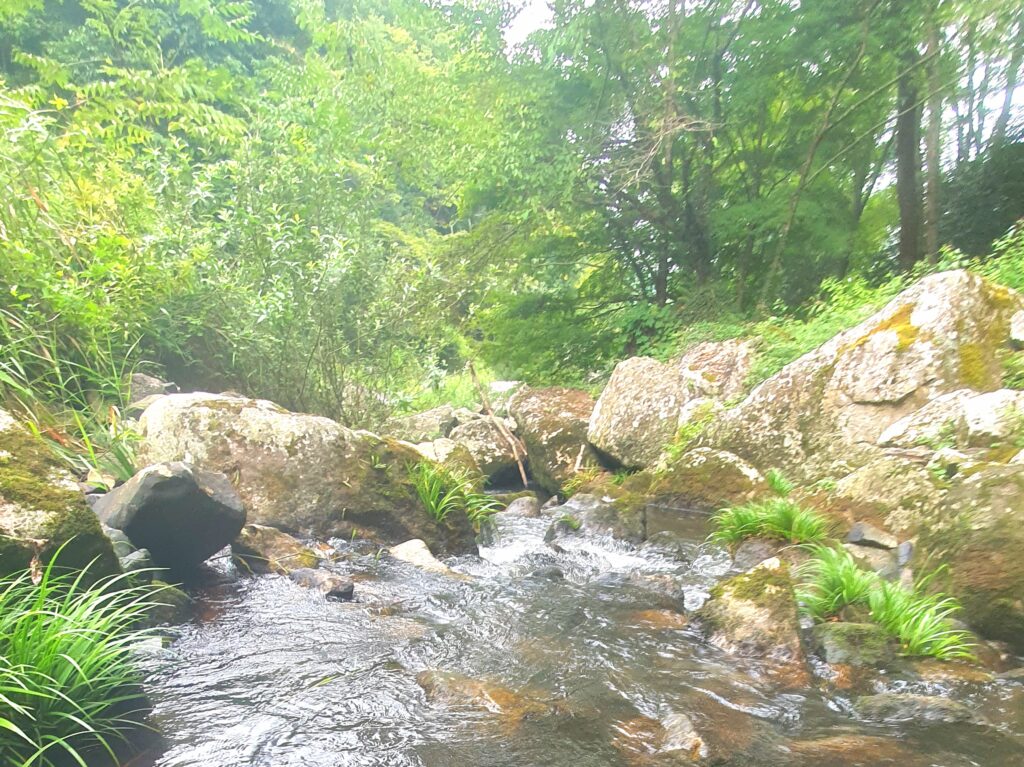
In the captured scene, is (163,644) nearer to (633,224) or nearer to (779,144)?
(633,224)

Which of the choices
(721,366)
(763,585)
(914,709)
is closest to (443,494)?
(763,585)

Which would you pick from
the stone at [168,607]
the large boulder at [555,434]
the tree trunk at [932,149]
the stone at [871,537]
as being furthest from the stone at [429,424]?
the tree trunk at [932,149]

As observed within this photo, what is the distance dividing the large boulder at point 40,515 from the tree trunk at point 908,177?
41.0 feet

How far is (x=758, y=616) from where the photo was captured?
4.17 m

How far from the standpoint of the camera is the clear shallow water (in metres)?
2.81

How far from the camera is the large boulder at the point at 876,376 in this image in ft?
22.7

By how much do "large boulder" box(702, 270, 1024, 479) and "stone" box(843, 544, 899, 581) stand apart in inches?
72.1

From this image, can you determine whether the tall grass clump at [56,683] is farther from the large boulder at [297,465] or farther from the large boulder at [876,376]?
the large boulder at [876,376]

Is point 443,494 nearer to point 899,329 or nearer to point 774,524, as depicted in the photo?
point 774,524

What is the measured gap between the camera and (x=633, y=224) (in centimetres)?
1309

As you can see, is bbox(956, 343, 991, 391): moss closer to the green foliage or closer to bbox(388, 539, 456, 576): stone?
the green foliage

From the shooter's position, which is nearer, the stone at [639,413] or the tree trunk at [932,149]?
the tree trunk at [932,149]

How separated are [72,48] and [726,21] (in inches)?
578

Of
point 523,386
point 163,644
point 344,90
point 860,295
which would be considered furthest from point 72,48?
point 860,295
